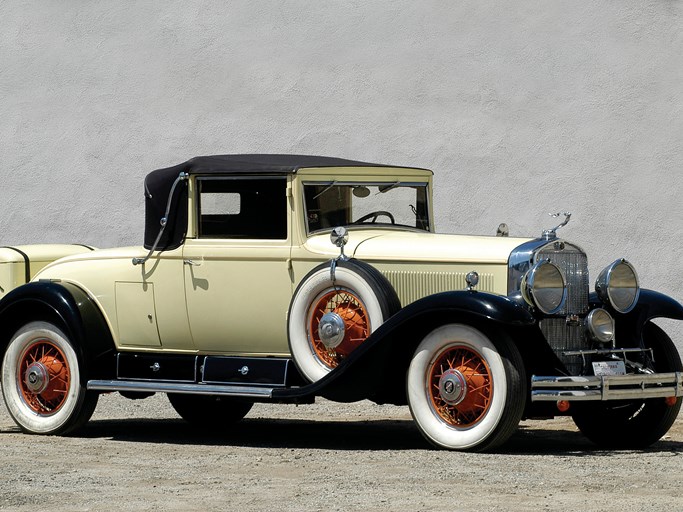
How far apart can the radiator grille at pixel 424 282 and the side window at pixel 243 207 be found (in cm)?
74

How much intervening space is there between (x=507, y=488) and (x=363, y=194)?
2.81 m

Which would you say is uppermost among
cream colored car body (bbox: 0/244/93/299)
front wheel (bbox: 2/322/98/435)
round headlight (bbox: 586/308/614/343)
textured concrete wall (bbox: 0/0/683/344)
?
textured concrete wall (bbox: 0/0/683/344)

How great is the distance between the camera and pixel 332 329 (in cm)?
753

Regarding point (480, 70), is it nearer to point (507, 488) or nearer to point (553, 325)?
point (553, 325)

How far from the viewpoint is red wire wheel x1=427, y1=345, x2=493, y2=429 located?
7059mm

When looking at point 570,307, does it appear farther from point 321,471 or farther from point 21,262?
point 21,262

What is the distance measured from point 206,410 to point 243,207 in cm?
176

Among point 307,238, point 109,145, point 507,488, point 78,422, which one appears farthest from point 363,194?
point 109,145

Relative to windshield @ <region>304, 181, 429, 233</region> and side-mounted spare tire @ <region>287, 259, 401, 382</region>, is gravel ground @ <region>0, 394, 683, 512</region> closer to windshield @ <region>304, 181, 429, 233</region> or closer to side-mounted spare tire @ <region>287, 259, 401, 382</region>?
side-mounted spare tire @ <region>287, 259, 401, 382</region>

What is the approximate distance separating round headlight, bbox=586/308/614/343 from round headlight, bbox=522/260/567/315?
0.66 feet

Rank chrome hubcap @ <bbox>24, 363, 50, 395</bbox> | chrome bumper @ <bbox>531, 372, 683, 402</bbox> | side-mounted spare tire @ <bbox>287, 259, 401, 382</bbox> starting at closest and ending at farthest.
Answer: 1. chrome bumper @ <bbox>531, 372, 683, 402</bbox>
2. side-mounted spare tire @ <bbox>287, 259, 401, 382</bbox>
3. chrome hubcap @ <bbox>24, 363, 50, 395</bbox>

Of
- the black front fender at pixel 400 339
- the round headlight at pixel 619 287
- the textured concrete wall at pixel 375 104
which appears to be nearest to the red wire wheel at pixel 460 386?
the black front fender at pixel 400 339

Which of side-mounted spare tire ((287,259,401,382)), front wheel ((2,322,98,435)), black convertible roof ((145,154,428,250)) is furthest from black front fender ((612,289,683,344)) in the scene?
front wheel ((2,322,98,435))

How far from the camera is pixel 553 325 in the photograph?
7375 millimetres
